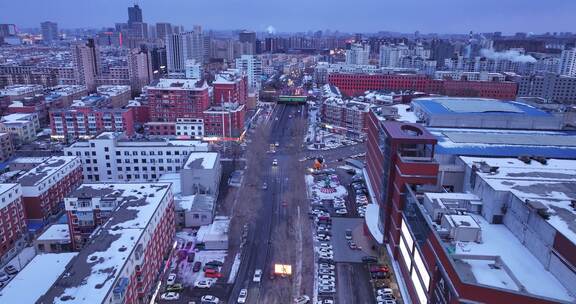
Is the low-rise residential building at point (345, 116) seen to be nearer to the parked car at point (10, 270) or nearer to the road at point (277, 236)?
the road at point (277, 236)

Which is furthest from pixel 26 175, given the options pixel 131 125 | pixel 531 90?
pixel 531 90

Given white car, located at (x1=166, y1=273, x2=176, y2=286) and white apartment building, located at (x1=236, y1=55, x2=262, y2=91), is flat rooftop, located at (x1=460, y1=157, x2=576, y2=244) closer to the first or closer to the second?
white car, located at (x1=166, y1=273, x2=176, y2=286)

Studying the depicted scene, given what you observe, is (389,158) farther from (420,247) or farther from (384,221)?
(420,247)

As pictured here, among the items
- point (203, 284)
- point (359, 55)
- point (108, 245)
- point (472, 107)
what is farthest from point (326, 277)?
point (359, 55)

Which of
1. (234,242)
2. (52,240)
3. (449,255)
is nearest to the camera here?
(449,255)

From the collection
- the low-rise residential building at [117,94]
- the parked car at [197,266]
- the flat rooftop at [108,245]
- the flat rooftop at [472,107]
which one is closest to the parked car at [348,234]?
the parked car at [197,266]

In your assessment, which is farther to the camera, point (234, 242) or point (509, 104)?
point (509, 104)
